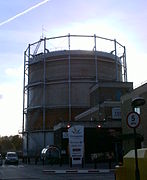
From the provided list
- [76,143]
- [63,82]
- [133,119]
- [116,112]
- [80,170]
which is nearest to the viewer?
[133,119]

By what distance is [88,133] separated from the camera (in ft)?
178

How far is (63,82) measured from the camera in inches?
2827

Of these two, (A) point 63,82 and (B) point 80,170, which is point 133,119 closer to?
(B) point 80,170

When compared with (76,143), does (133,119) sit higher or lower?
higher

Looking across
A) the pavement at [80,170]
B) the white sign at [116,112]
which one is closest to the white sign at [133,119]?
the pavement at [80,170]

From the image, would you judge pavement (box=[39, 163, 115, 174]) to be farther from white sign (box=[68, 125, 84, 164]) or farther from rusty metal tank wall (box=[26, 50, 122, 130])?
rusty metal tank wall (box=[26, 50, 122, 130])

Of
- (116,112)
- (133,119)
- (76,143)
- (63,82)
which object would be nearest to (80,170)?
(76,143)

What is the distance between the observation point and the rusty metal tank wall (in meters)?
71.6

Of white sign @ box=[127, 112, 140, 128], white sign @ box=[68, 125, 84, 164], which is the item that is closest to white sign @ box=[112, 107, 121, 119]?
white sign @ box=[68, 125, 84, 164]

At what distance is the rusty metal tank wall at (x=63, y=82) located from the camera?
7162 centimetres

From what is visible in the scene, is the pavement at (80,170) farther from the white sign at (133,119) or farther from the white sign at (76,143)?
the white sign at (133,119)

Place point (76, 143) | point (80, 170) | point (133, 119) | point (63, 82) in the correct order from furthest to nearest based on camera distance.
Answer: point (63, 82)
point (76, 143)
point (80, 170)
point (133, 119)

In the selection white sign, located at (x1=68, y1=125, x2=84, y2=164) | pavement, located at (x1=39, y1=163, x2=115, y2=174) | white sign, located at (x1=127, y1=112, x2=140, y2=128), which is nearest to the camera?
white sign, located at (x1=127, y1=112, x2=140, y2=128)

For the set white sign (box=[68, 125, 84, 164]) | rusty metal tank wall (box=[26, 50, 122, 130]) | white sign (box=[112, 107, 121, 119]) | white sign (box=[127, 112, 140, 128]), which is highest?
rusty metal tank wall (box=[26, 50, 122, 130])
